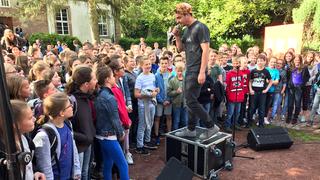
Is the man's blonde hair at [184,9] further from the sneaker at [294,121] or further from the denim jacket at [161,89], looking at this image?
the sneaker at [294,121]

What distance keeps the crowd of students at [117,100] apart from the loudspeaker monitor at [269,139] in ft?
2.21

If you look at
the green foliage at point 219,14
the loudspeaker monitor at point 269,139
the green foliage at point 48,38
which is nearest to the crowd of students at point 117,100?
the loudspeaker monitor at point 269,139

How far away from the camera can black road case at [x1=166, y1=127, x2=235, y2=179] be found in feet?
12.7

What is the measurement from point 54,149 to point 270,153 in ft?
12.9

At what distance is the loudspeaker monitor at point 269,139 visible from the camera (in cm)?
517

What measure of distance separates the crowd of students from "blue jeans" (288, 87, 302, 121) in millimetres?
23

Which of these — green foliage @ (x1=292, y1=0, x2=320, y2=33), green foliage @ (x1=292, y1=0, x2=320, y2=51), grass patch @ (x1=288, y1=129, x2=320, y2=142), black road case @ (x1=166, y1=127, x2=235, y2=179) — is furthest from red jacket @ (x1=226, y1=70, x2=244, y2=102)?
green foliage @ (x1=292, y1=0, x2=320, y2=33)

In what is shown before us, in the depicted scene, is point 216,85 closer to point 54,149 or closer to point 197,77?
point 197,77

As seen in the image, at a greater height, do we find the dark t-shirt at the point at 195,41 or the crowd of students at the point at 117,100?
the dark t-shirt at the point at 195,41

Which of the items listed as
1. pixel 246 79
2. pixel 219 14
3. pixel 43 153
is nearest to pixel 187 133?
pixel 43 153

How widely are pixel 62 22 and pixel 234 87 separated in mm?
22203

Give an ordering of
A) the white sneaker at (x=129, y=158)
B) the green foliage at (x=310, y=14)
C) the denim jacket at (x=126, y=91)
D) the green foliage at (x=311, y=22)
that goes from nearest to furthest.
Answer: the white sneaker at (x=129, y=158) → the denim jacket at (x=126, y=91) → the green foliage at (x=310, y=14) → the green foliage at (x=311, y=22)

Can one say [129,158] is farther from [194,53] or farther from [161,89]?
[194,53]

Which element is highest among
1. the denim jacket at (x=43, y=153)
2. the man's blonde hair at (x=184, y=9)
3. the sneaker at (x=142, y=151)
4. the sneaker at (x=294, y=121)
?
the man's blonde hair at (x=184, y=9)
